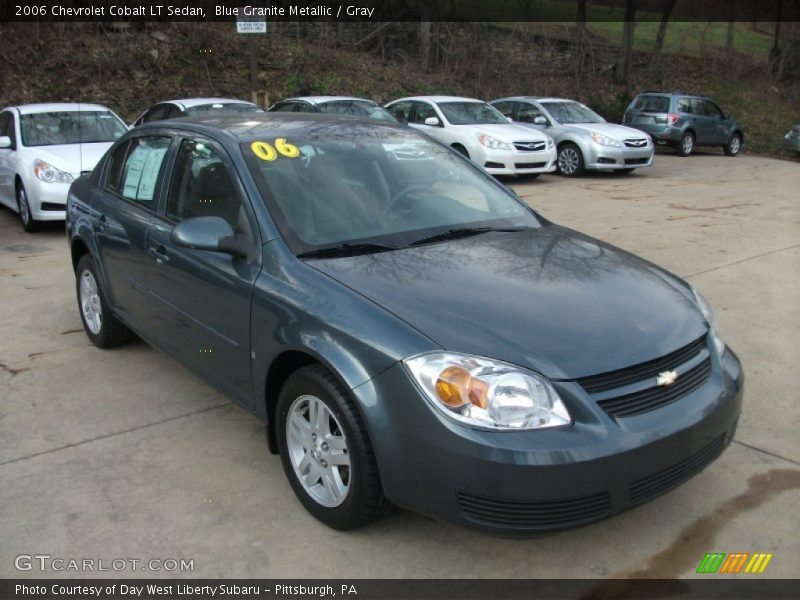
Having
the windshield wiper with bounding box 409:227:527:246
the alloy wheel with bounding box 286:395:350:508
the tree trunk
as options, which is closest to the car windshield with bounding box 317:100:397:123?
the windshield wiper with bounding box 409:227:527:246

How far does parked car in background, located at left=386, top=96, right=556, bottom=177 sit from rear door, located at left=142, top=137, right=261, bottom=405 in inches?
384

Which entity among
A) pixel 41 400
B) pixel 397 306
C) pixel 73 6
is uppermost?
pixel 73 6

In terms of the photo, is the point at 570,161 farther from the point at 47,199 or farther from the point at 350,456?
the point at 350,456

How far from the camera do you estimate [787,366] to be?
193 inches

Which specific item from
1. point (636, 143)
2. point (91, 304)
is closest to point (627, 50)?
point (636, 143)

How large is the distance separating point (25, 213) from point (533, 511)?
891 centimetres

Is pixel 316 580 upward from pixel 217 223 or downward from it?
downward

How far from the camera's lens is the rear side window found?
1977 cm

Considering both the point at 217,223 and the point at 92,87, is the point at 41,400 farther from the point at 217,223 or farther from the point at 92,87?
the point at 92,87

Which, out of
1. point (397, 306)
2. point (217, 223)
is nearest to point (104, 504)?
point (217, 223)

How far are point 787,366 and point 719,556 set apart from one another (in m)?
2.39

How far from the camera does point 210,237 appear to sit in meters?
3.44

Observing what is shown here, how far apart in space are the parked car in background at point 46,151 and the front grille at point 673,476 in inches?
328

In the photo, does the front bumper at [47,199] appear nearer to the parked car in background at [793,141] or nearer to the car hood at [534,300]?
the car hood at [534,300]
